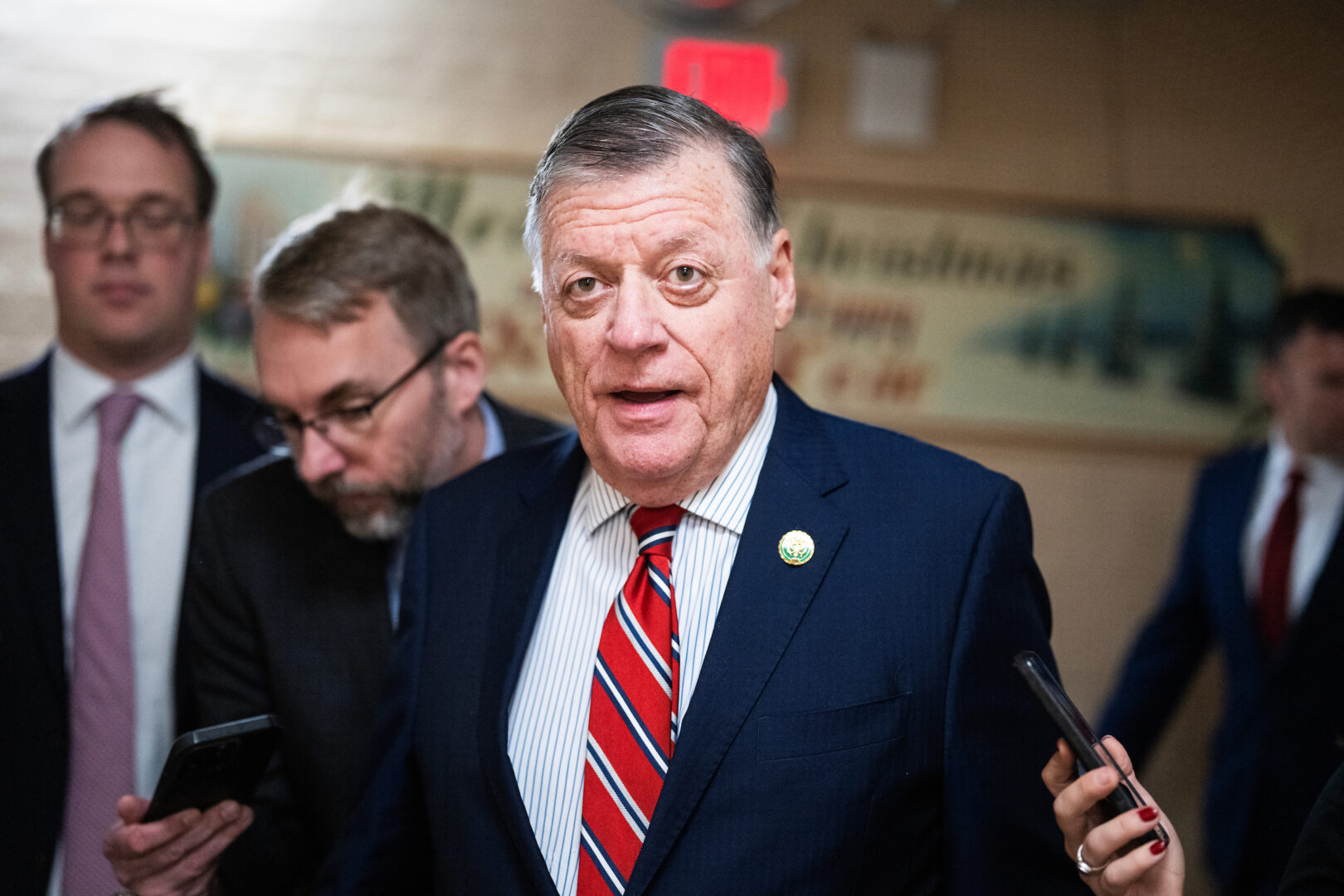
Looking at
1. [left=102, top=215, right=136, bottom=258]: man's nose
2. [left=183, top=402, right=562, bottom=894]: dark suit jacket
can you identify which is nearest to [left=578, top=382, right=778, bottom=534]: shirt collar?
[left=183, top=402, right=562, bottom=894]: dark suit jacket

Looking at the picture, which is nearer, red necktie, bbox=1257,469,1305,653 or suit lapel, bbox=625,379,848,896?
suit lapel, bbox=625,379,848,896

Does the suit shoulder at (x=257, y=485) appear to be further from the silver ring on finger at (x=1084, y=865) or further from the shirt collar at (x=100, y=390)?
the silver ring on finger at (x=1084, y=865)

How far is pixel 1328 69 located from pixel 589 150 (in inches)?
142

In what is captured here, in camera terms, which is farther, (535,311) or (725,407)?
(535,311)

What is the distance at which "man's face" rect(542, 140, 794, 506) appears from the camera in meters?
1.39

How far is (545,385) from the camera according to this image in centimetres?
374

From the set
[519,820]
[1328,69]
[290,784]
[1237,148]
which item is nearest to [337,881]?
[519,820]

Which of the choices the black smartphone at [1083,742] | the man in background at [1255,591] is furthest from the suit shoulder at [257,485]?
the man in background at [1255,591]

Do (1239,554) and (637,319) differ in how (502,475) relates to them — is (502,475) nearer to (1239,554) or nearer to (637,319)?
(637,319)

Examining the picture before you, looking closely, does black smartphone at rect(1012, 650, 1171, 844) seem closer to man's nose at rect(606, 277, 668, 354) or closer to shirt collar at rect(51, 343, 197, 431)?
man's nose at rect(606, 277, 668, 354)

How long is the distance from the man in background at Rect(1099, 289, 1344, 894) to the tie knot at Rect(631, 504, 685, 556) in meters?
1.89

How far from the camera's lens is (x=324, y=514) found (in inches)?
83.9

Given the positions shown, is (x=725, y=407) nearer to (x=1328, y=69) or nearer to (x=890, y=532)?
(x=890, y=532)

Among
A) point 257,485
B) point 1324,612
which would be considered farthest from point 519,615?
point 1324,612
